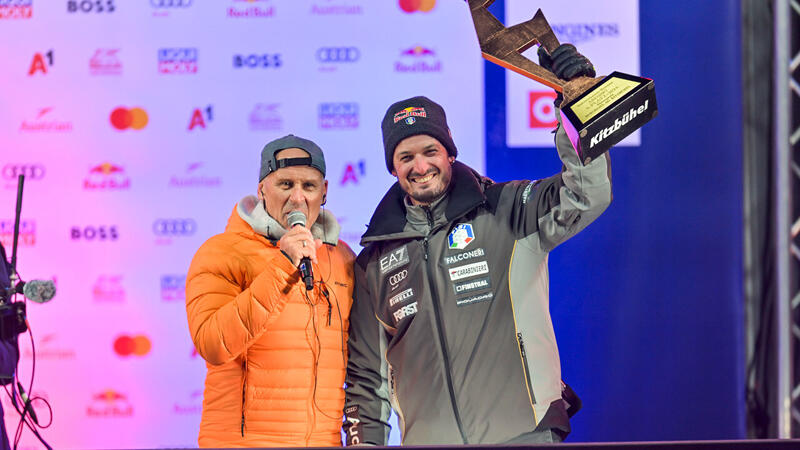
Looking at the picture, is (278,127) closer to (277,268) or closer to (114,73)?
(114,73)

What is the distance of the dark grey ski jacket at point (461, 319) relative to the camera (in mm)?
2004

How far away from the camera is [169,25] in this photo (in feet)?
10.7

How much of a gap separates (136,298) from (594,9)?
8.08ft

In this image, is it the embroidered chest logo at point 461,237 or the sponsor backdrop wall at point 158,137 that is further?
the sponsor backdrop wall at point 158,137

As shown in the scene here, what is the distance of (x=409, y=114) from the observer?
219 centimetres

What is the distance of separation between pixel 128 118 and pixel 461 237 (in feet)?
6.36

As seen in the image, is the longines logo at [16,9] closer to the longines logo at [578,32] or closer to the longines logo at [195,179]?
the longines logo at [195,179]

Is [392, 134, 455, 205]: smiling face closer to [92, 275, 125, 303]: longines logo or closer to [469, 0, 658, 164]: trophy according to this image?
[469, 0, 658, 164]: trophy

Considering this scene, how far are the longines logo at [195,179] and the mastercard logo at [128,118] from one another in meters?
0.30

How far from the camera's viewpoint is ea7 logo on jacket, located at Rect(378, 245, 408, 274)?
211 cm

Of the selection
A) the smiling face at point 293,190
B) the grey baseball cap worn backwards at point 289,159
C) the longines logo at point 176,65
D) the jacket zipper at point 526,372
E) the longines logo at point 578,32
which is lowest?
the jacket zipper at point 526,372

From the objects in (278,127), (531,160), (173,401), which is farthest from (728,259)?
(173,401)

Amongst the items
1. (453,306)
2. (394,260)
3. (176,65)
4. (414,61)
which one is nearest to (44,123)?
(176,65)

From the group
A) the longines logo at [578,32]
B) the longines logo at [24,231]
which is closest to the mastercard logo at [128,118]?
the longines logo at [24,231]
